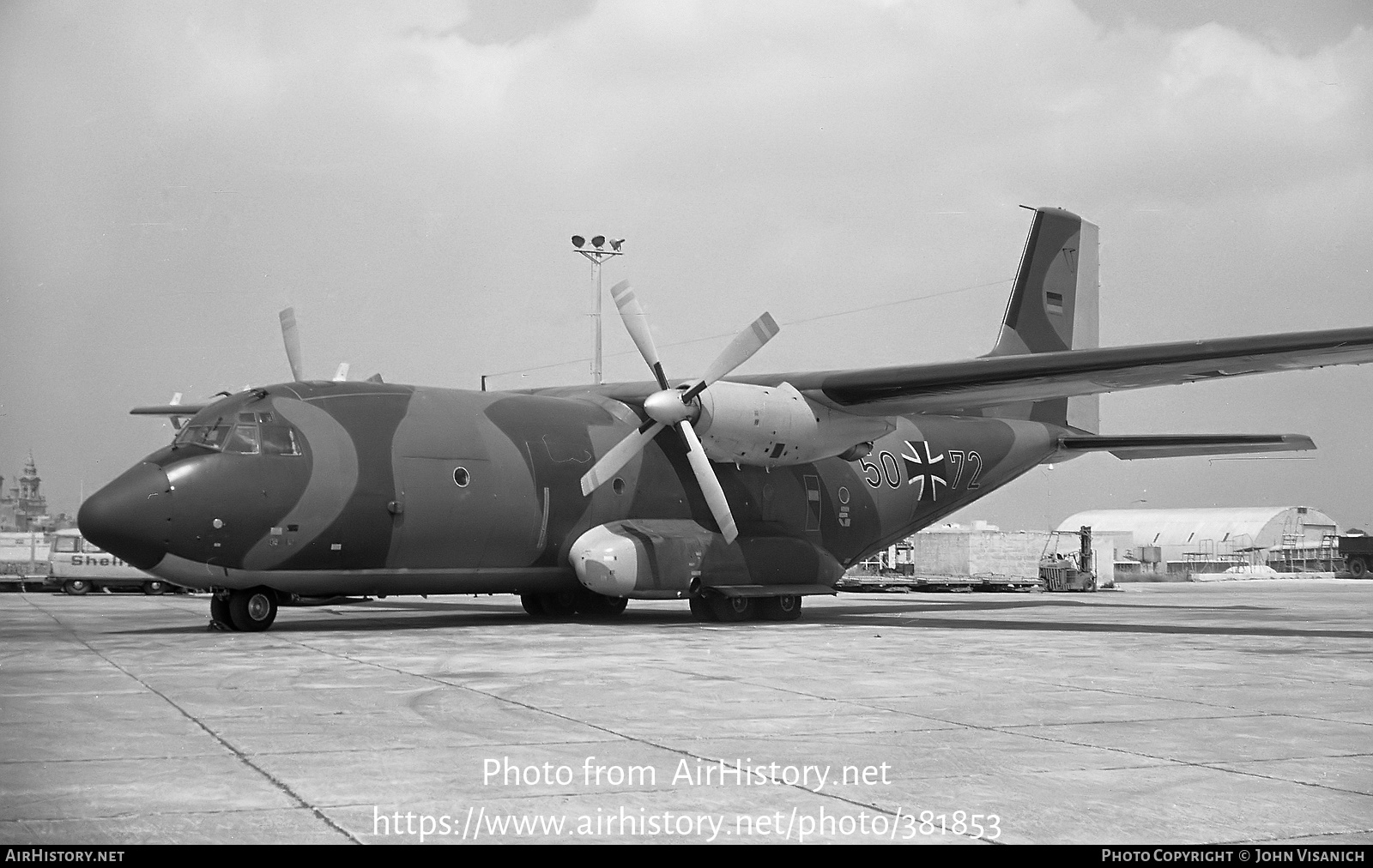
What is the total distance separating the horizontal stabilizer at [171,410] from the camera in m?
25.7

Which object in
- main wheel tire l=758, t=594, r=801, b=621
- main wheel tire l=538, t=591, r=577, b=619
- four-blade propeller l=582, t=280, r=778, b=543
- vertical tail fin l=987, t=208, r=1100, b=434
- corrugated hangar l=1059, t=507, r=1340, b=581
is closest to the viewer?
four-blade propeller l=582, t=280, r=778, b=543

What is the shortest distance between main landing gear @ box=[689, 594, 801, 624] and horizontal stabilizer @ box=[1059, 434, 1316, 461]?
814 cm

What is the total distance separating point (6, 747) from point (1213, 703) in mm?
8185

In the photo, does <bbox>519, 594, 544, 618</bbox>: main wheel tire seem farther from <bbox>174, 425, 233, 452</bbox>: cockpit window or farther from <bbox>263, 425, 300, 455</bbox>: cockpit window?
<bbox>174, 425, 233, 452</bbox>: cockpit window

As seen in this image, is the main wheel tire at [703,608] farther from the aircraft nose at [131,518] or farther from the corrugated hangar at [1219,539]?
the corrugated hangar at [1219,539]

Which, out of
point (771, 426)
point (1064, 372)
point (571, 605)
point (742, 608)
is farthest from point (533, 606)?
point (1064, 372)

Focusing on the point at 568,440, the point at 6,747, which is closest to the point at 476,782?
the point at 6,747

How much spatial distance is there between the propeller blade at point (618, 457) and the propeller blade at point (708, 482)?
453mm

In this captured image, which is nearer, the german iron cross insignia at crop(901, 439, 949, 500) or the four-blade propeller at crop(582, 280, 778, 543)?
the four-blade propeller at crop(582, 280, 778, 543)

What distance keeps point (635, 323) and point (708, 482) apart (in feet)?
9.05

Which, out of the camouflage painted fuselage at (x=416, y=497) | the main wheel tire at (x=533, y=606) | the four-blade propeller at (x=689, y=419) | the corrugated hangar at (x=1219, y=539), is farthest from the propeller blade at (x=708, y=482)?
the corrugated hangar at (x=1219, y=539)

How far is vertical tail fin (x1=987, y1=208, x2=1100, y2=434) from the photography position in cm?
2681

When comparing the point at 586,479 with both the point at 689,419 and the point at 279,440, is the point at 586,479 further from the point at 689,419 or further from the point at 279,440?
the point at 279,440

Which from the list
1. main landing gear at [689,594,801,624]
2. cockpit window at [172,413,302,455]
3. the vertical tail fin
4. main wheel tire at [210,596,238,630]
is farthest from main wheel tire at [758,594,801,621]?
main wheel tire at [210,596,238,630]
